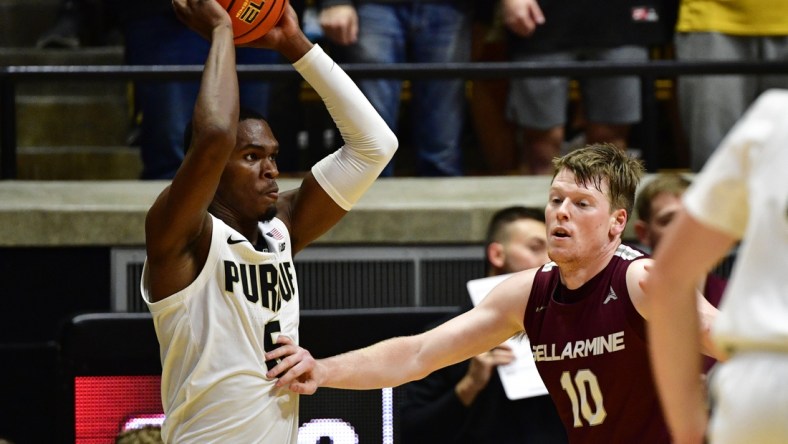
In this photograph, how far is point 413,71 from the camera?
618 centimetres

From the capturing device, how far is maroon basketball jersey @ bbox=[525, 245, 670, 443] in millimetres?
Answer: 3752

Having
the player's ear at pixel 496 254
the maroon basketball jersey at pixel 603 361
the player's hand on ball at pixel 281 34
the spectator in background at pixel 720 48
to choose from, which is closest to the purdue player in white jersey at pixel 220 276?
the player's hand on ball at pixel 281 34

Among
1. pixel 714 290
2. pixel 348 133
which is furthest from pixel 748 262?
pixel 714 290

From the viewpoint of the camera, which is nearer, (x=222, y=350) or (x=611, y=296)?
(x=222, y=350)

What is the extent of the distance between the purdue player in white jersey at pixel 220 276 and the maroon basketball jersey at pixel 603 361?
2.55 feet

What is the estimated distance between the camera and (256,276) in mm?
3688

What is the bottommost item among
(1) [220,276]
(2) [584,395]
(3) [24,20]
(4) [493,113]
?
(2) [584,395]

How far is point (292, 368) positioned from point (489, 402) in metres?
1.83

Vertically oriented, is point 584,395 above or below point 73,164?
below

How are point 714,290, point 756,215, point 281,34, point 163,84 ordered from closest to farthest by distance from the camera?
point 756,215 < point 281,34 < point 714,290 < point 163,84

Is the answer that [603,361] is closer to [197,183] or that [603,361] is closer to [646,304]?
[646,304]

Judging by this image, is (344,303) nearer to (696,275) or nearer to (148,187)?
(148,187)

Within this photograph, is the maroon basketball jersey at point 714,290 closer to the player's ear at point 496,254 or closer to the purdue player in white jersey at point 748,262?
the player's ear at point 496,254

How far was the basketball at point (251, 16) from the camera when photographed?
12.8 feet
